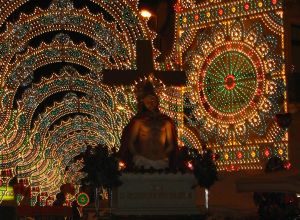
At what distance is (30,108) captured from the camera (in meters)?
41.0

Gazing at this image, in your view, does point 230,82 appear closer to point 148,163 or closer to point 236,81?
point 236,81

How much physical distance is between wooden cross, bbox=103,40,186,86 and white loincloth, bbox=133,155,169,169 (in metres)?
1.86

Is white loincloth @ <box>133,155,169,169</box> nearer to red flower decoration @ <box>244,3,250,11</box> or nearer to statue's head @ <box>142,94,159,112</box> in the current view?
statue's head @ <box>142,94,159,112</box>

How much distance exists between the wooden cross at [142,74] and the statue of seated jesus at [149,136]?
3.31ft

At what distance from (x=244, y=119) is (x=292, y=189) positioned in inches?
350

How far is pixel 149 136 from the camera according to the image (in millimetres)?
16594

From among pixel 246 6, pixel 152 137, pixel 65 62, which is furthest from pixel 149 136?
pixel 65 62

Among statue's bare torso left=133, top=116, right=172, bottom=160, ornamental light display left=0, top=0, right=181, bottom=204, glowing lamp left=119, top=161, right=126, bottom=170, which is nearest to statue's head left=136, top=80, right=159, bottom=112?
statue's bare torso left=133, top=116, right=172, bottom=160

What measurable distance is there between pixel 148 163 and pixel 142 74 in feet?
7.22

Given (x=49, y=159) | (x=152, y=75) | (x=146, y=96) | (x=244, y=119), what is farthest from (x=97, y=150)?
(x=49, y=159)

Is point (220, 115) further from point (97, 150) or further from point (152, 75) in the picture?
point (97, 150)

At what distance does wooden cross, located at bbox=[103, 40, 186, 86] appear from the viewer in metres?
17.7

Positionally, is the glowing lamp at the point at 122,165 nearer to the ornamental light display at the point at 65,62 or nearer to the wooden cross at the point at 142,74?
the wooden cross at the point at 142,74

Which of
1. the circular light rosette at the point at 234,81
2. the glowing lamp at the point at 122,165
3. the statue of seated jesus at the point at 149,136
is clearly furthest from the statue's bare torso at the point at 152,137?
the circular light rosette at the point at 234,81
